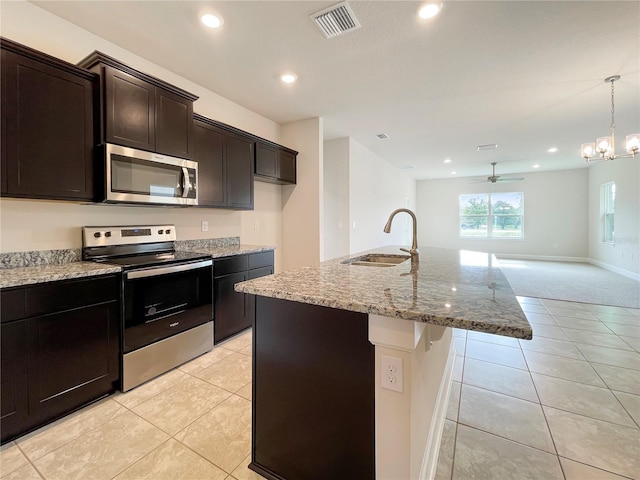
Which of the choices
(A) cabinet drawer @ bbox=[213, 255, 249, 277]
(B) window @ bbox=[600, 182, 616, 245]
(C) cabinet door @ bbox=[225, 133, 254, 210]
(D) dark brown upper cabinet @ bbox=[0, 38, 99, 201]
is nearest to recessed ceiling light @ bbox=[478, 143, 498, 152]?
(B) window @ bbox=[600, 182, 616, 245]

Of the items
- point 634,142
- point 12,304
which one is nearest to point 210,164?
point 12,304

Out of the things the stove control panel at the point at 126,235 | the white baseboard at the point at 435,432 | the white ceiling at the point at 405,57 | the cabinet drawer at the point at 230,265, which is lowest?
the white baseboard at the point at 435,432

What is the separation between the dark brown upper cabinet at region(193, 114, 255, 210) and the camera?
9.35ft

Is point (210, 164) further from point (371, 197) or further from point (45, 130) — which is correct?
point (371, 197)

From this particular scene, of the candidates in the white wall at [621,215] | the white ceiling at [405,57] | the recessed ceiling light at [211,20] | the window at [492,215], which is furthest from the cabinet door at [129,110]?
the window at [492,215]

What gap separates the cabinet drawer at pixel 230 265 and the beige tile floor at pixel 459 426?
777mm

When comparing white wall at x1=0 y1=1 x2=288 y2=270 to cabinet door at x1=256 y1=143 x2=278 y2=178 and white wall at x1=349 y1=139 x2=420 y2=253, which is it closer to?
cabinet door at x1=256 y1=143 x2=278 y2=178

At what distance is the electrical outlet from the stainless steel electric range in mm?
1864

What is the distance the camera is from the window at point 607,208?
6617 millimetres

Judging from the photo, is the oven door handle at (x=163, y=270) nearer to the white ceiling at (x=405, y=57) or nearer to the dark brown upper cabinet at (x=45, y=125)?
the dark brown upper cabinet at (x=45, y=125)

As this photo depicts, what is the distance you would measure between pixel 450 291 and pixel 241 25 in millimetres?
2404

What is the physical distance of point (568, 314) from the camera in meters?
3.64

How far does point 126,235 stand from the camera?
2410 millimetres

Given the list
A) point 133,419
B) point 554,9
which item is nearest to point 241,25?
point 554,9
